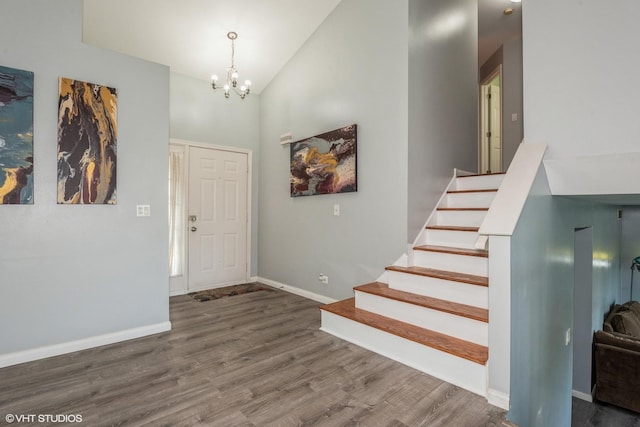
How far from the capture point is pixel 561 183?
2.59 metres

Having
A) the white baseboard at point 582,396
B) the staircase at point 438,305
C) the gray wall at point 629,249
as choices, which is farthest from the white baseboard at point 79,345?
the gray wall at point 629,249

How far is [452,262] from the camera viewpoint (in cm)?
297

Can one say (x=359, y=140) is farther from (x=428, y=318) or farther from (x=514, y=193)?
(x=428, y=318)

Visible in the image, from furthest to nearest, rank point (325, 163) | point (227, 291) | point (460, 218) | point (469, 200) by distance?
point (227, 291), point (325, 163), point (469, 200), point (460, 218)

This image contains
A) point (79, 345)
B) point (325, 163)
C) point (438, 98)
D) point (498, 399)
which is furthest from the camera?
point (325, 163)

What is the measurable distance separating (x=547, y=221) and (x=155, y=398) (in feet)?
10.1

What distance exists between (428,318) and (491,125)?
4.81m

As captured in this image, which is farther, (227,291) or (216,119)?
(216,119)

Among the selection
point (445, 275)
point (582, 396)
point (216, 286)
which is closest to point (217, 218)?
point (216, 286)

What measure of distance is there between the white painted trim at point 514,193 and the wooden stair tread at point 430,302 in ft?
2.28

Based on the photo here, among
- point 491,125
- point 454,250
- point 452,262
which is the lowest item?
point 452,262

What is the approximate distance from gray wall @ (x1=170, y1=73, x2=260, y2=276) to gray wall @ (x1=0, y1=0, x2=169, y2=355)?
139 centimetres

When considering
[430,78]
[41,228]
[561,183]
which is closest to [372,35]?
[430,78]

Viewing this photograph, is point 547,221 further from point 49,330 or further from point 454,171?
point 49,330
